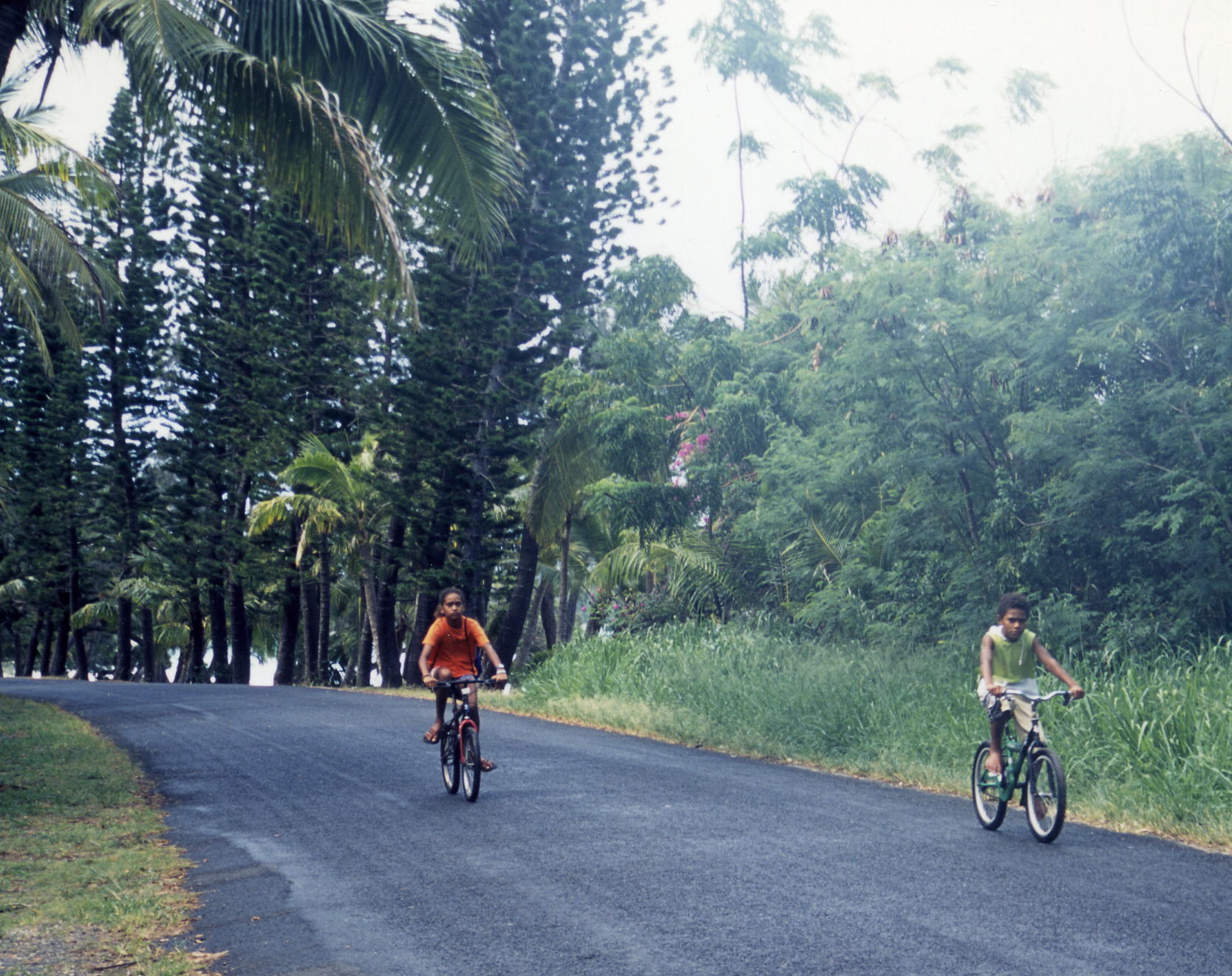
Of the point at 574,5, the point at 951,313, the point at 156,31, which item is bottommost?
the point at 951,313

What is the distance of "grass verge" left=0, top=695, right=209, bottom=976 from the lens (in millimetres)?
5055

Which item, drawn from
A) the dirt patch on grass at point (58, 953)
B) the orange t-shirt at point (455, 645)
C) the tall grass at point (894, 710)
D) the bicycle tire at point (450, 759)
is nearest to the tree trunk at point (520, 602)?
the tall grass at point (894, 710)

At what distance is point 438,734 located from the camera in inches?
375

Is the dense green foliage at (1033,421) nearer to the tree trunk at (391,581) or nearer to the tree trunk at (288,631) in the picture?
the tree trunk at (391,581)

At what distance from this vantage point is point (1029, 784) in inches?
298

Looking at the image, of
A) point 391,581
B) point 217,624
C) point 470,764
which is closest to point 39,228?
point 470,764

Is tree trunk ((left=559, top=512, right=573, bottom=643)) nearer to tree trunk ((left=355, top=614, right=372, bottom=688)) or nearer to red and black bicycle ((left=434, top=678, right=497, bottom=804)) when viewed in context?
tree trunk ((left=355, top=614, right=372, bottom=688))

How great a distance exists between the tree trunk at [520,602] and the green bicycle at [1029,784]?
1718 cm

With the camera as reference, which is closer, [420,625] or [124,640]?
[420,625]

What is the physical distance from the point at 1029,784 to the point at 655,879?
2724 mm

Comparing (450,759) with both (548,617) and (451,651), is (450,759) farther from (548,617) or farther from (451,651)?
(548,617)

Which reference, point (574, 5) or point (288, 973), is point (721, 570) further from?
point (288, 973)

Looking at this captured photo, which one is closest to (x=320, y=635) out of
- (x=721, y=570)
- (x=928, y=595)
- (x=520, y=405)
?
(x=520, y=405)

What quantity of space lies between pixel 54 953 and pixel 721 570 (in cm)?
1474
